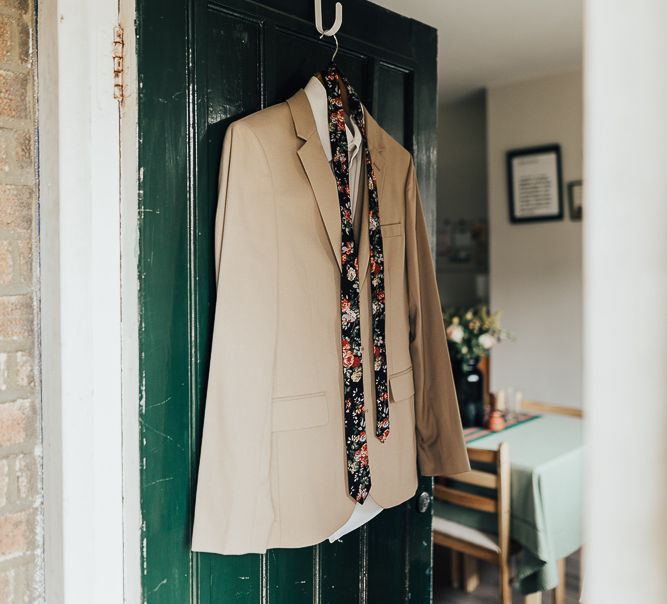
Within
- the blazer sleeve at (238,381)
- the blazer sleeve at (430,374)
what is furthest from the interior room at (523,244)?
the blazer sleeve at (238,381)

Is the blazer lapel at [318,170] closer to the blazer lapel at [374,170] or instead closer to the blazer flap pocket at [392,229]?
the blazer lapel at [374,170]

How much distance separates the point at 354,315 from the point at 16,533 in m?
0.77

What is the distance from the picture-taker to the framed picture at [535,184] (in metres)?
3.66

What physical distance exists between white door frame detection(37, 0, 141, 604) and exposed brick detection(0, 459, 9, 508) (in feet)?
0.23

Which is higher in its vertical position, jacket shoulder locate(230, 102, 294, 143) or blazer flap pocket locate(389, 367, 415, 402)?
jacket shoulder locate(230, 102, 294, 143)

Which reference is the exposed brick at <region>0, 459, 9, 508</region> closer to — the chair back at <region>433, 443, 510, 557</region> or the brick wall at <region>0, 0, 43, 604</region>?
the brick wall at <region>0, 0, 43, 604</region>

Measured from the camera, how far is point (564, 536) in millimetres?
2408

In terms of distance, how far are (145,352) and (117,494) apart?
281 millimetres

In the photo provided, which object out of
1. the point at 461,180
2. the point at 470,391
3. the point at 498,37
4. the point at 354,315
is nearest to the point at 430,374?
the point at 354,315

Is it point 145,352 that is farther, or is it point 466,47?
point 466,47

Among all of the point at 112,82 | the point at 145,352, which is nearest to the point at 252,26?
the point at 112,82

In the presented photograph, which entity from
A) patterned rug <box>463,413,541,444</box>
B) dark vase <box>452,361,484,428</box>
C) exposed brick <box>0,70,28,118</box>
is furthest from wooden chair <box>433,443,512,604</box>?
exposed brick <box>0,70,28,118</box>

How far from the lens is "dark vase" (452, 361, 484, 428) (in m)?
2.80

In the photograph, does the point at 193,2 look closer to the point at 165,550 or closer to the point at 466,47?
the point at 165,550
